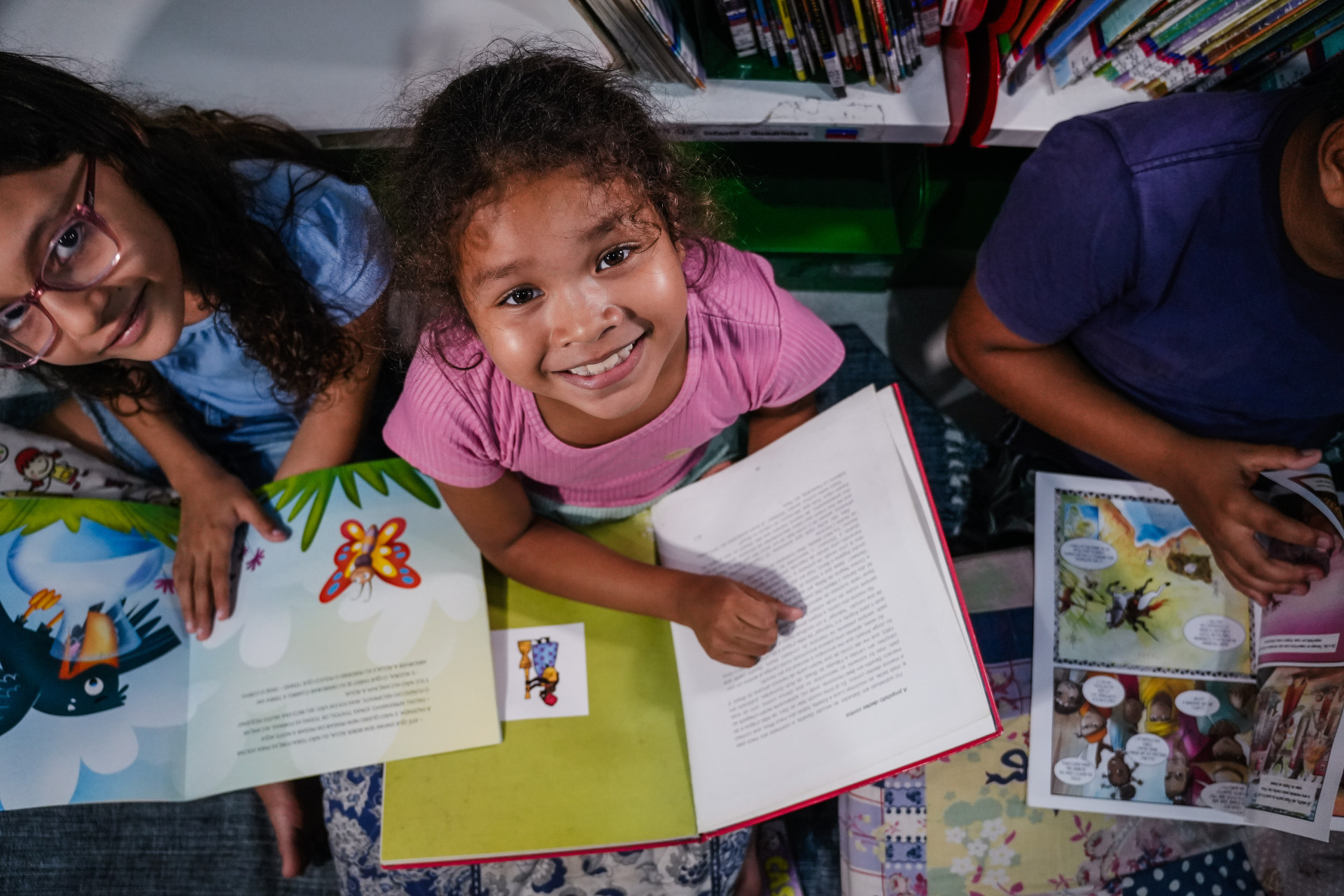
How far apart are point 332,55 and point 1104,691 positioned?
4.02ft

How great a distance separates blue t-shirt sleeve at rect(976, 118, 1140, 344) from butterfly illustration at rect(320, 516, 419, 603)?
0.76m

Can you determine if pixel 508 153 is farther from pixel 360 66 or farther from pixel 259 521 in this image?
pixel 259 521

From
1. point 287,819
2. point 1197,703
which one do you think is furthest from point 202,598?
point 1197,703

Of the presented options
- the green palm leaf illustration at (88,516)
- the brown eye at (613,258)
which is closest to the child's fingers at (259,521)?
the green palm leaf illustration at (88,516)

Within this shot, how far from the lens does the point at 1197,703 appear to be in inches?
38.5

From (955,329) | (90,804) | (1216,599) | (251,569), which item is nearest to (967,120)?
(955,329)

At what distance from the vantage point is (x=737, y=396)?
982 mm

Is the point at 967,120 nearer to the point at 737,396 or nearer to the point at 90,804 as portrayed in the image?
the point at 737,396

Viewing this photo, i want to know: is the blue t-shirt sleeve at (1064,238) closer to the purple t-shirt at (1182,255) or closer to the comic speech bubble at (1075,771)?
the purple t-shirt at (1182,255)

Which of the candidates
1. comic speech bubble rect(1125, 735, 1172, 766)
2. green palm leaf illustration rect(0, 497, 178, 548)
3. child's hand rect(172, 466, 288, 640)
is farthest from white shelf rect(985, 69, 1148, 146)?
green palm leaf illustration rect(0, 497, 178, 548)

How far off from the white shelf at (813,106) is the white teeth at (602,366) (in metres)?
0.43

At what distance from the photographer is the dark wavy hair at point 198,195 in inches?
30.5

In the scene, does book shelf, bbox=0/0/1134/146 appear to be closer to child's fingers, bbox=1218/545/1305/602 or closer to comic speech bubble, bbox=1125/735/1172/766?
child's fingers, bbox=1218/545/1305/602

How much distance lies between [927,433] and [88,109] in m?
1.10
